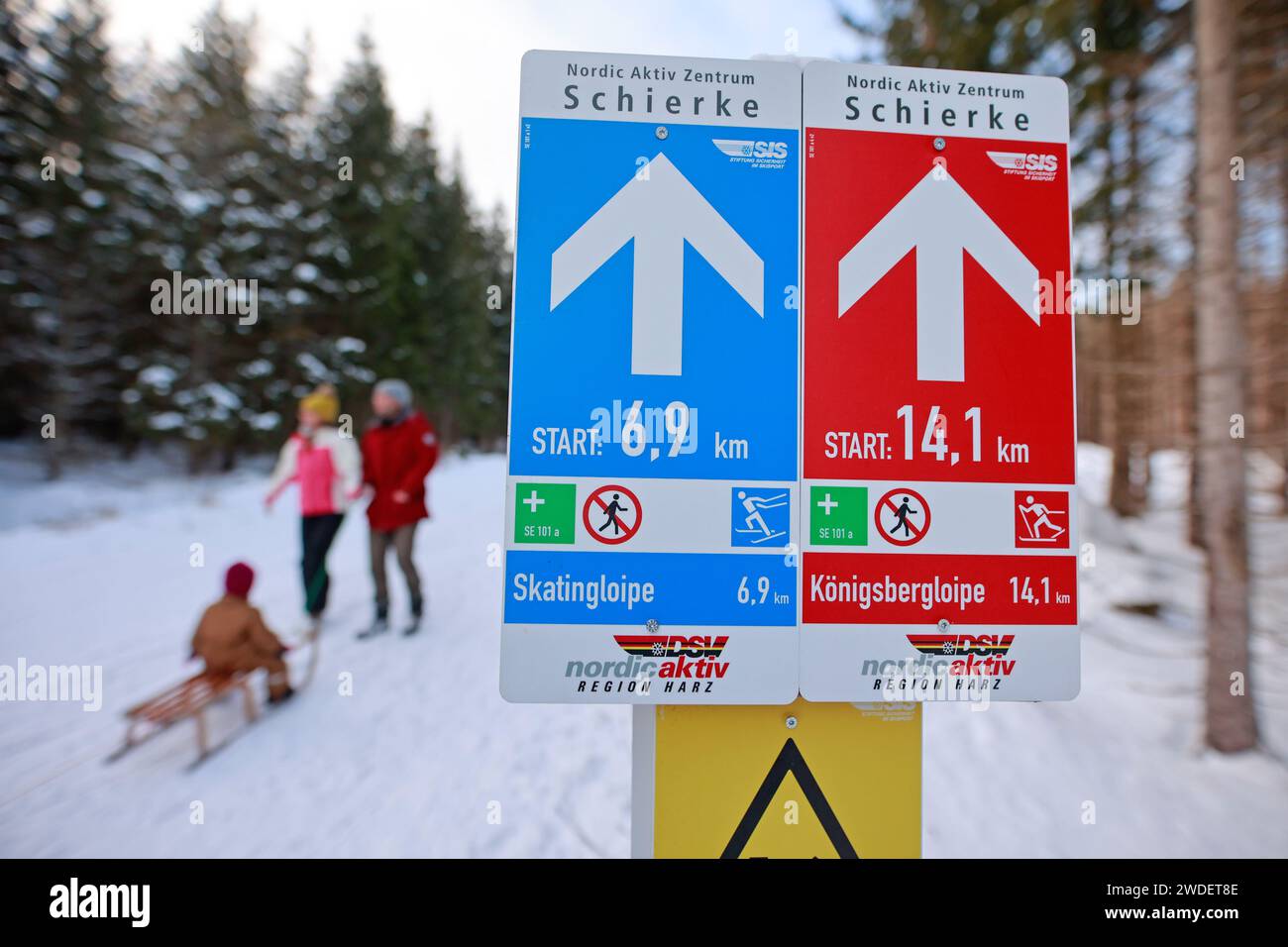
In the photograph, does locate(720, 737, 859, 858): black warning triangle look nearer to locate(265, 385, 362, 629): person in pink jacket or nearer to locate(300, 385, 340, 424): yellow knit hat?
locate(265, 385, 362, 629): person in pink jacket

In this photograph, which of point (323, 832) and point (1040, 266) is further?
point (323, 832)

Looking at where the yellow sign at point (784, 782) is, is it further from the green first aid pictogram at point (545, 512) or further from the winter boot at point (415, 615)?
the winter boot at point (415, 615)

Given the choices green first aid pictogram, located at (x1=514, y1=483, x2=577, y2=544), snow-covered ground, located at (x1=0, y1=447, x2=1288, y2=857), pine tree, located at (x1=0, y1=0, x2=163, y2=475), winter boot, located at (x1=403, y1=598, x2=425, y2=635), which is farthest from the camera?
pine tree, located at (x1=0, y1=0, x2=163, y2=475)

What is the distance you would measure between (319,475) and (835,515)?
4.88 m

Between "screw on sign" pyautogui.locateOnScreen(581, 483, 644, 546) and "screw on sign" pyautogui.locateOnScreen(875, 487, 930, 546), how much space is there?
62 cm

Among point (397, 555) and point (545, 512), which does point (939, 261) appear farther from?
point (397, 555)

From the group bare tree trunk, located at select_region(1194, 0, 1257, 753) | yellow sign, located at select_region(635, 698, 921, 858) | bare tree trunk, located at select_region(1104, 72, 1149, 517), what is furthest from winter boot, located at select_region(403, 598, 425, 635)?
bare tree trunk, located at select_region(1104, 72, 1149, 517)

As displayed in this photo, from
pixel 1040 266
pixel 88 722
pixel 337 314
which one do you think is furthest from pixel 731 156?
pixel 337 314

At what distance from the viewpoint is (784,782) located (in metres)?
1.46

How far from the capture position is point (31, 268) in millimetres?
15992

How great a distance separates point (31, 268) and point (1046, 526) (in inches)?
965

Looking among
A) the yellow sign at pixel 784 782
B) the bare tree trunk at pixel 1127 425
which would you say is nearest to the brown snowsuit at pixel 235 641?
the yellow sign at pixel 784 782

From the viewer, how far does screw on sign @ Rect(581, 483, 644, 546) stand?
136 cm

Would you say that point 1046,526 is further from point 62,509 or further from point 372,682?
point 62,509
